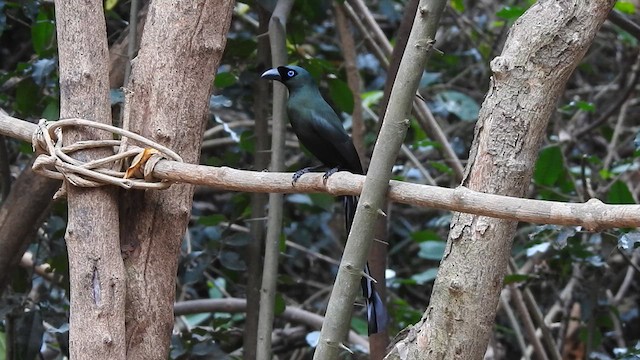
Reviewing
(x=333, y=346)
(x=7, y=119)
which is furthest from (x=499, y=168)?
(x=7, y=119)

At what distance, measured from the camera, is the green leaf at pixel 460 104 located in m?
4.30

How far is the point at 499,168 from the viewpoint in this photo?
1676 millimetres

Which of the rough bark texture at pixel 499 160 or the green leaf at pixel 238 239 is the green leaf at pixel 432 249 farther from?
the rough bark texture at pixel 499 160

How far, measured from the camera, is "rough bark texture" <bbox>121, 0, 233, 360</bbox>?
1731mm

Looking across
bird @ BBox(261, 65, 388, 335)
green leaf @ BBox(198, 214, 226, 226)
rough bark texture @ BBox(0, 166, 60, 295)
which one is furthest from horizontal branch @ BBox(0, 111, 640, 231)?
green leaf @ BBox(198, 214, 226, 226)

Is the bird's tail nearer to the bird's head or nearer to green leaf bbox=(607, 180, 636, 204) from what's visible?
the bird's head

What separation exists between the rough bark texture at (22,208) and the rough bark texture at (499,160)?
1.11m

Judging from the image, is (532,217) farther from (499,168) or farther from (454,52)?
(454,52)

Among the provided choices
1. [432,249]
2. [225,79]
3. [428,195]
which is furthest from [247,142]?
[428,195]

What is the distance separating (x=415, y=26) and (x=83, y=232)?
28.6 inches

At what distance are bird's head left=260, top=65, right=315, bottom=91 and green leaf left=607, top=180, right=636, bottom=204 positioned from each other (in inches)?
50.3

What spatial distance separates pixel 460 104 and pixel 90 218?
10.1ft

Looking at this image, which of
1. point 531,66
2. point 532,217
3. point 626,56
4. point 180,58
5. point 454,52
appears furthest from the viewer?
point 454,52

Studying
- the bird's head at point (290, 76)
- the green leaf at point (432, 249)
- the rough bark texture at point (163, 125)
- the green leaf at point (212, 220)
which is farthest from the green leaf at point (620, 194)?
the rough bark texture at point (163, 125)
